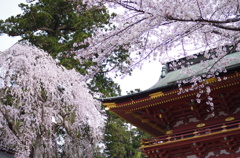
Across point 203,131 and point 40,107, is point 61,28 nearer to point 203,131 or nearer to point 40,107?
point 40,107

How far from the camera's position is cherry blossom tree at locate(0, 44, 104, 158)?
9.34 metres

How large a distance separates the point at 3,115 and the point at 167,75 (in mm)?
6508

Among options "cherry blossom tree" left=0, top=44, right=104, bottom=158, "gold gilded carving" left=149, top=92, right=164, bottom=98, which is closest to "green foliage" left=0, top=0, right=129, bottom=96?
"cherry blossom tree" left=0, top=44, right=104, bottom=158

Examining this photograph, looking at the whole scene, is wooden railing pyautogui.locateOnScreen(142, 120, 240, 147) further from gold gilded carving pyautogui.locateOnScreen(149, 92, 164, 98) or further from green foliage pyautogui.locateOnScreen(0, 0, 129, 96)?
green foliage pyautogui.locateOnScreen(0, 0, 129, 96)

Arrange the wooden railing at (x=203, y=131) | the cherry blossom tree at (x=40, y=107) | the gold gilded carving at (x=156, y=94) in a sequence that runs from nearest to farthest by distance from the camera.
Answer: the wooden railing at (x=203, y=131) → the gold gilded carving at (x=156, y=94) → the cherry blossom tree at (x=40, y=107)

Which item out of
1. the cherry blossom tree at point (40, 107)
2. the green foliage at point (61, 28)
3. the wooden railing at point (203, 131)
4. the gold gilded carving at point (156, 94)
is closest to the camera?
the wooden railing at point (203, 131)

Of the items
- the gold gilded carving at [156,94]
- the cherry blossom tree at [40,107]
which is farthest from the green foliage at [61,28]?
the gold gilded carving at [156,94]

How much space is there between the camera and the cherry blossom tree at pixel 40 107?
9.34 metres

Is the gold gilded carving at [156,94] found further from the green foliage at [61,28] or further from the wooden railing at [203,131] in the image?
the green foliage at [61,28]

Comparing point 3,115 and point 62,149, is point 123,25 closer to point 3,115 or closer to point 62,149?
point 3,115

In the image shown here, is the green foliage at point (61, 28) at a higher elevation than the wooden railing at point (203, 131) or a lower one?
higher

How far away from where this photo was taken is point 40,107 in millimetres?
9820

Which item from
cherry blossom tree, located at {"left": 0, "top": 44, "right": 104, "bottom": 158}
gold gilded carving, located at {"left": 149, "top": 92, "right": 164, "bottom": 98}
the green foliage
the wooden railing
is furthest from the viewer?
the green foliage

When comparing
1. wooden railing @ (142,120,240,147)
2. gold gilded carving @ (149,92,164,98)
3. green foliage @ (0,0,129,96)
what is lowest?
wooden railing @ (142,120,240,147)
